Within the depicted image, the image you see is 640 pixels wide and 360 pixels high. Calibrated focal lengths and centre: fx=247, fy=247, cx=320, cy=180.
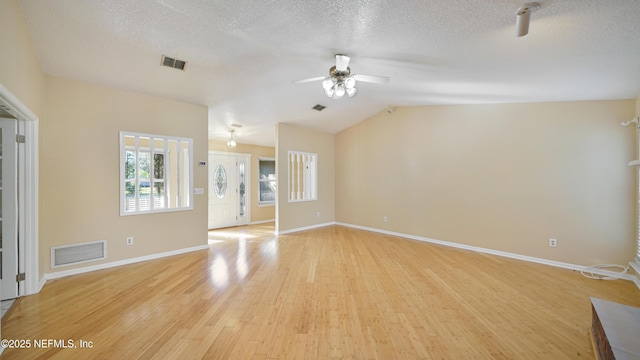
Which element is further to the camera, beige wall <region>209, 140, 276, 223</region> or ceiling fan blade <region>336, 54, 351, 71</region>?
beige wall <region>209, 140, 276, 223</region>

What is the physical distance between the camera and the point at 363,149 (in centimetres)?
646

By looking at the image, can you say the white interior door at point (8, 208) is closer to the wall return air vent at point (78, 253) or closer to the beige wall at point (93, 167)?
the beige wall at point (93, 167)

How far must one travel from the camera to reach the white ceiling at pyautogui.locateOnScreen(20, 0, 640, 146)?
202cm

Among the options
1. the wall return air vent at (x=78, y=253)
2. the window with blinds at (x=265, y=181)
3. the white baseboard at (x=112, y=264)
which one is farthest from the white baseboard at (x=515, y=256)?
the wall return air vent at (x=78, y=253)

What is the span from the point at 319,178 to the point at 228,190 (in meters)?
2.61

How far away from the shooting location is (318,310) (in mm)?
2469

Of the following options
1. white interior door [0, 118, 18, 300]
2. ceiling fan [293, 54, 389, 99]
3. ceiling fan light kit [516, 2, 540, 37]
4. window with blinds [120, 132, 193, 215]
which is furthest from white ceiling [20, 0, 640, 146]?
white interior door [0, 118, 18, 300]

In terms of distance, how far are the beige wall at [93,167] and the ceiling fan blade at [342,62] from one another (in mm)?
2967

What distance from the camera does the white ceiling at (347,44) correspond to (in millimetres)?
2020

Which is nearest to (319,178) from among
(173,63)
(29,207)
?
(173,63)

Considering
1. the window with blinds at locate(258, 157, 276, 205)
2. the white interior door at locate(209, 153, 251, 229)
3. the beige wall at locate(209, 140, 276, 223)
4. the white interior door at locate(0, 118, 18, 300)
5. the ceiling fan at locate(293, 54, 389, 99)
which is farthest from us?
the window with blinds at locate(258, 157, 276, 205)

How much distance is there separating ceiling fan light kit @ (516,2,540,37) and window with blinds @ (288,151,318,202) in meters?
4.81

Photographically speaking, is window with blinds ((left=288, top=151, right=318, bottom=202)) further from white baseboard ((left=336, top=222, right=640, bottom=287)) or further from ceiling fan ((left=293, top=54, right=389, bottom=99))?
ceiling fan ((left=293, top=54, right=389, bottom=99))

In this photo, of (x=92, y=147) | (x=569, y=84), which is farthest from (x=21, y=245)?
(x=569, y=84)
